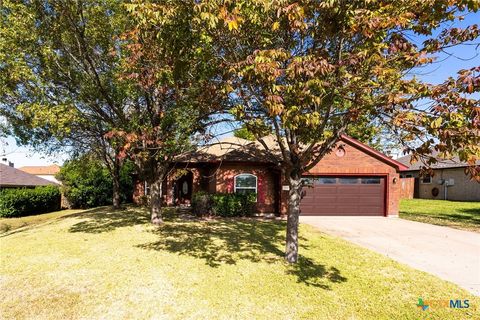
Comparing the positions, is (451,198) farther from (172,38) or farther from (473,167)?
(172,38)

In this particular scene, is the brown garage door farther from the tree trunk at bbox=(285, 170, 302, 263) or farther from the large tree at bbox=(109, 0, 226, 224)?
the tree trunk at bbox=(285, 170, 302, 263)

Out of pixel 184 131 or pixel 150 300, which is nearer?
pixel 150 300

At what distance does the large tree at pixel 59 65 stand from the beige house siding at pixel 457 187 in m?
27.7

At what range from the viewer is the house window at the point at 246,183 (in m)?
17.9

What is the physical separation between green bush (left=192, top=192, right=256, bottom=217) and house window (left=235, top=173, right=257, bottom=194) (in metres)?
0.97

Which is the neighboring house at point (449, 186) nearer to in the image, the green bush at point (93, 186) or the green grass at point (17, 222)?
the green bush at point (93, 186)

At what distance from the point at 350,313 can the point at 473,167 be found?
304cm

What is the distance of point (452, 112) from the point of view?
445cm

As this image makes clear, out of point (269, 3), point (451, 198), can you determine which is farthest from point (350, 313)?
point (451, 198)

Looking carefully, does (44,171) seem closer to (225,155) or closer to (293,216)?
(225,155)

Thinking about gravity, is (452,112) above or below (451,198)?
above

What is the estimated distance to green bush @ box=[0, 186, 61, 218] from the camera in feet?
68.0

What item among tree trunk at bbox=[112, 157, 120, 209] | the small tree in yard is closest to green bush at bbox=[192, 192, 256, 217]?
tree trunk at bbox=[112, 157, 120, 209]

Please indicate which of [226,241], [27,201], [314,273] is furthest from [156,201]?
[27,201]
